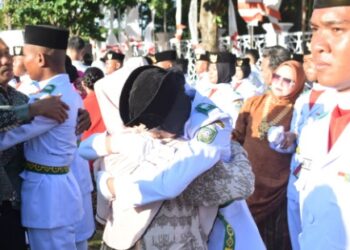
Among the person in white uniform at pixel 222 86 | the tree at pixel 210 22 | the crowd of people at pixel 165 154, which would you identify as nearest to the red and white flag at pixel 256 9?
the tree at pixel 210 22

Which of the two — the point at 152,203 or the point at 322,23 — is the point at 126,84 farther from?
the point at 322,23

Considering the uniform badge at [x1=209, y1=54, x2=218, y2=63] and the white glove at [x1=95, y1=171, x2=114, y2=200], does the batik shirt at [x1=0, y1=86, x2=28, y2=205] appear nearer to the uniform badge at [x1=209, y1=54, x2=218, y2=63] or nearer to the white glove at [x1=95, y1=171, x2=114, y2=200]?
the white glove at [x1=95, y1=171, x2=114, y2=200]

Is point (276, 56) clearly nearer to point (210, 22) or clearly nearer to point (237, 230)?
point (237, 230)

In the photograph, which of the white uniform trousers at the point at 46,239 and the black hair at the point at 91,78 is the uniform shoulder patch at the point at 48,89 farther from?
the black hair at the point at 91,78

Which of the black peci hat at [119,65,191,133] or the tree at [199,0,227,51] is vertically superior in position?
the black peci hat at [119,65,191,133]

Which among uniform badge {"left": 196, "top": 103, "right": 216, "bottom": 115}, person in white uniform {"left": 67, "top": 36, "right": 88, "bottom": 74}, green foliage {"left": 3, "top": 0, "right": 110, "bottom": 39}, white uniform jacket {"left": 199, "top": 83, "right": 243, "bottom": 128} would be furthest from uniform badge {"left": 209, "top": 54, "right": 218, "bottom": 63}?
green foliage {"left": 3, "top": 0, "right": 110, "bottom": 39}

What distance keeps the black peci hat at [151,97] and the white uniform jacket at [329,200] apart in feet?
2.00

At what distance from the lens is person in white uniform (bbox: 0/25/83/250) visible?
3.68m

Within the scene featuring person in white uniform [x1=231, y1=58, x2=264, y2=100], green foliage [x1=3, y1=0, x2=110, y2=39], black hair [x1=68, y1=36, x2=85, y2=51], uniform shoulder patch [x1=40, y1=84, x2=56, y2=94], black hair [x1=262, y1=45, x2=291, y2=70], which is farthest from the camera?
green foliage [x1=3, y1=0, x2=110, y2=39]

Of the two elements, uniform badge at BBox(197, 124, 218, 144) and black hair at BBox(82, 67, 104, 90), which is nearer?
uniform badge at BBox(197, 124, 218, 144)

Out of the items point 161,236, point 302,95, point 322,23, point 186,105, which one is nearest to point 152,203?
point 161,236

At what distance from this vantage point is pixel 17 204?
3.70 m

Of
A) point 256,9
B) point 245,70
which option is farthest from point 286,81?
point 256,9

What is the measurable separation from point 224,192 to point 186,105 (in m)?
0.38
